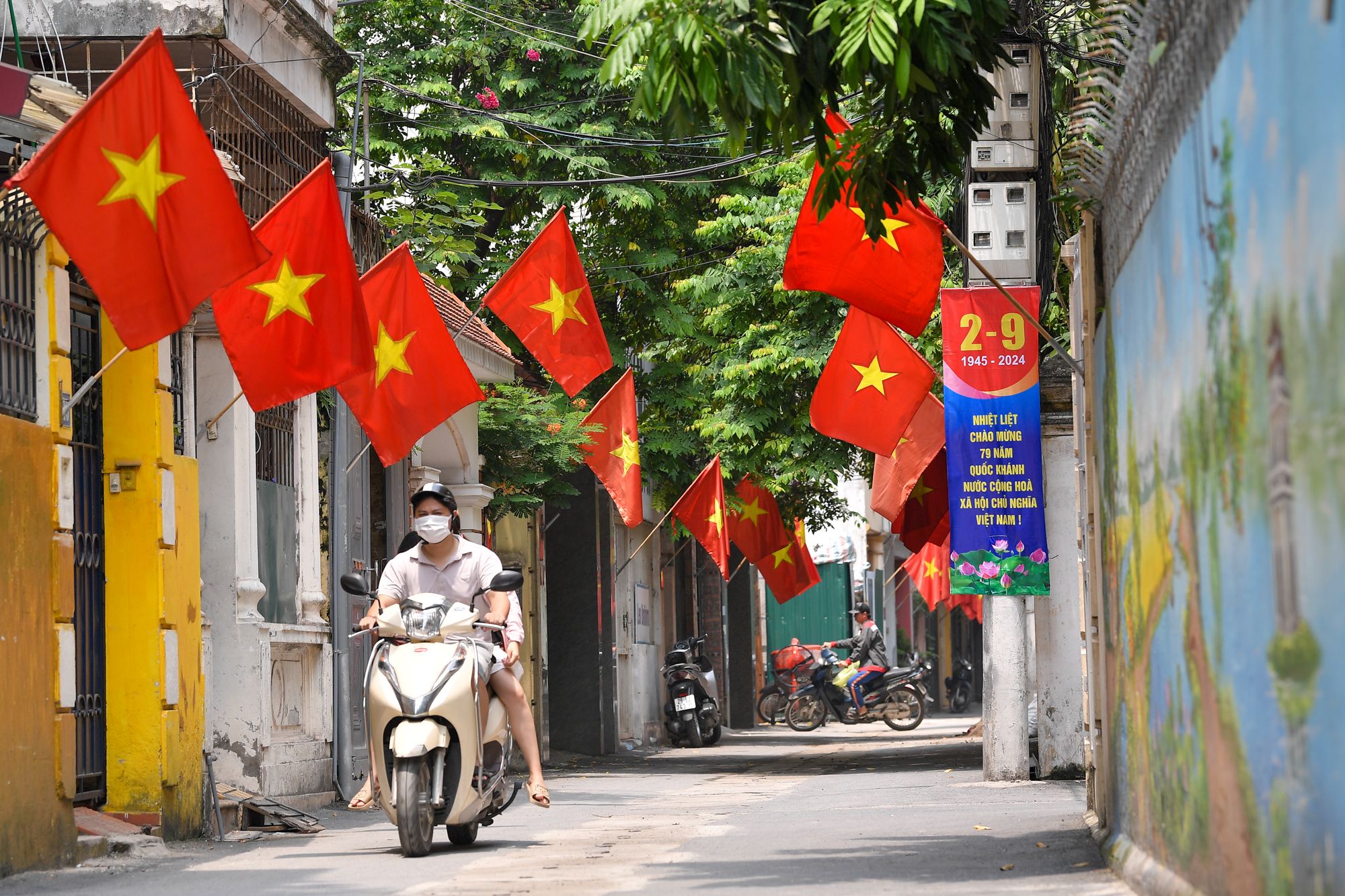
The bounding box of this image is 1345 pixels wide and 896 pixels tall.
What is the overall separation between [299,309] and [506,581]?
211cm

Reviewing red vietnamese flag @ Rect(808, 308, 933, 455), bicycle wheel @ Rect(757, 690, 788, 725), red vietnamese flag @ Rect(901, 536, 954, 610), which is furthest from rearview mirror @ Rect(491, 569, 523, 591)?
bicycle wheel @ Rect(757, 690, 788, 725)

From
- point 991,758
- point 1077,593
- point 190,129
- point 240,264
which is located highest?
point 190,129

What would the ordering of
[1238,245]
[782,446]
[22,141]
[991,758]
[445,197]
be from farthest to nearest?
[782,446]
[445,197]
[991,758]
[22,141]
[1238,245]

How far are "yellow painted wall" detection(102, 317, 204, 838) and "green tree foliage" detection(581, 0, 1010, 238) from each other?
182 inches

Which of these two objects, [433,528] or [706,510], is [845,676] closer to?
[706,510]

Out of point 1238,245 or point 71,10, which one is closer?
point 1238,245

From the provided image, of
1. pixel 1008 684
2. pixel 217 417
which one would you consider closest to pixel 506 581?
pixel 217 417

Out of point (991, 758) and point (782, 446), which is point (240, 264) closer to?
point (991, 758)

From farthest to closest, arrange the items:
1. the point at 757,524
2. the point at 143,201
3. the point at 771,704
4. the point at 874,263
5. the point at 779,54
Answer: the point at 771,704, the point at 757,524, the point at 874,263, the point at 143,201, the point at 779,54

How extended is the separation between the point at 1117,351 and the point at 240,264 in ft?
12.9

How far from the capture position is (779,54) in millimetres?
6980

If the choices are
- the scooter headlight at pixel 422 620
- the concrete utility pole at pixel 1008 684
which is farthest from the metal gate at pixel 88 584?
the concrete utility pole at pixel 1008 684

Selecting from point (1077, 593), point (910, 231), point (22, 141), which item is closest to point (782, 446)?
point (1077, 593)

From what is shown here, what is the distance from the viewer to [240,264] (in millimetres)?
8625
